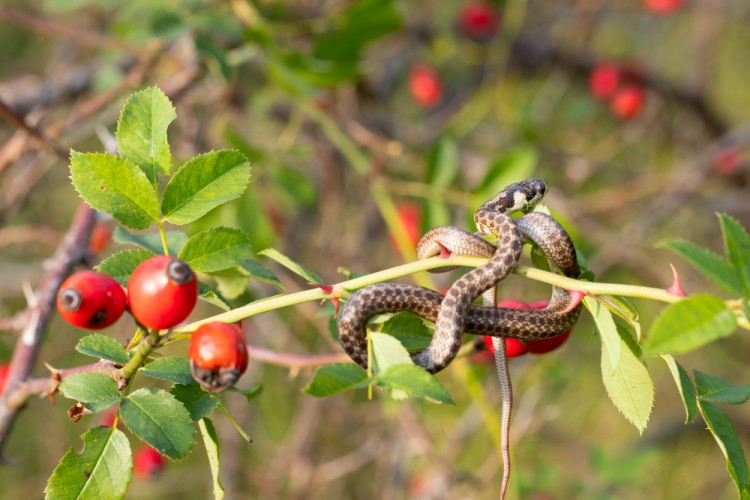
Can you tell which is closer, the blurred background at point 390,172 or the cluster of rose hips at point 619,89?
the blurred background at point 390,172

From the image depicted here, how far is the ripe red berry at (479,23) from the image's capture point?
438cm

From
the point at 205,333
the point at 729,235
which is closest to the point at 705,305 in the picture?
the point at 729,235

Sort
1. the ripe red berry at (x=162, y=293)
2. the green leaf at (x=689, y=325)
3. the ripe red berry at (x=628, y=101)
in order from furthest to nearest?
1. the ripe red berry at (x=628, y=101)
2. the ripe red berry at (x=162, y=293)
3. the green leaf at (x=689, y=325)

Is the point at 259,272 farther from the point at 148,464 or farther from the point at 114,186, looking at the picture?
the point at 148,464

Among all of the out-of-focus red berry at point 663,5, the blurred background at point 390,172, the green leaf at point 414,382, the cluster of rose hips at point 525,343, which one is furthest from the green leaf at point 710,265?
the out-of-focus red berry at point 663,5

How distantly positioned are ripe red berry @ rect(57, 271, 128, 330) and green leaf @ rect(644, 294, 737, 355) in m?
0.63

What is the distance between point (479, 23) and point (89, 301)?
12.5 feet

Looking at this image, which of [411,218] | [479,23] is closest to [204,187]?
[411,218]

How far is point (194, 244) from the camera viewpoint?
3.47 feet

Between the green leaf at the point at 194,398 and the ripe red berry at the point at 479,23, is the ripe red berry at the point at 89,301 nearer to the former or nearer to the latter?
the green leaf at the point at 194,398

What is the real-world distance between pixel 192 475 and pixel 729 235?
14.7 ft

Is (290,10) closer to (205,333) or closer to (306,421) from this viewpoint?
(306,421)

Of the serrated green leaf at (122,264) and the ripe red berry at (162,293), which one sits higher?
the ripe red berry at (162,293)

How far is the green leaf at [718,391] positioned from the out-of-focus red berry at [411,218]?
2121 mm
